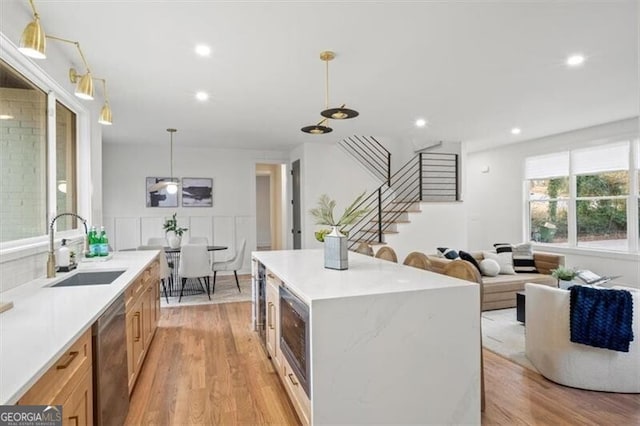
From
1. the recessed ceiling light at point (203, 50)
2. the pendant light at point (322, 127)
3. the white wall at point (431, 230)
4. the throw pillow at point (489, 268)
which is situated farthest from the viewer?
the white wall at point (431, 230)

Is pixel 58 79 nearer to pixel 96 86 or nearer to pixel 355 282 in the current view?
pixel 96 86

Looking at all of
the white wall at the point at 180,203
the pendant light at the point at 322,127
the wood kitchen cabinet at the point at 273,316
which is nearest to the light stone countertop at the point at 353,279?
the wood kitchen cabinet at the point at 273,316

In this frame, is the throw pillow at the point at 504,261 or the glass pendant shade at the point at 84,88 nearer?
the glass pendant shade at the point at 84,88

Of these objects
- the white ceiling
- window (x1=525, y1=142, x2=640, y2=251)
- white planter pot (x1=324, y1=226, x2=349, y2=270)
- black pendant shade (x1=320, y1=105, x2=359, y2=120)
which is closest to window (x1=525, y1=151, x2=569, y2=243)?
window (x1=525, y1=142, x2=640, y2=251)

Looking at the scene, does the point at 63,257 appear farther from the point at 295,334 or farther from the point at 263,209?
the point at 263,209

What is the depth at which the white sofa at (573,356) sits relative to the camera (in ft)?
8.50

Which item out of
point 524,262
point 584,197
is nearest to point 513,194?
point 584,197

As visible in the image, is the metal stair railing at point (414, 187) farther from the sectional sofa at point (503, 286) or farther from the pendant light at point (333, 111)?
the pendant light at point (333, 111)

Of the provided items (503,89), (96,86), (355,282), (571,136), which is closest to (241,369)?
(355,282)

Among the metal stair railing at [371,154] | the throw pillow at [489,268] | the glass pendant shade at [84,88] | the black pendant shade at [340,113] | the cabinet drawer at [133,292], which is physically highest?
the metal stair railing at [371,154]

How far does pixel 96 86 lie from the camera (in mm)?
3725

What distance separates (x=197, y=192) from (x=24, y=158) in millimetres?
4930

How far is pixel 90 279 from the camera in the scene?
2.64 meters

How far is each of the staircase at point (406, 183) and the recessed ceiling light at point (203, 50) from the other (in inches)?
177
